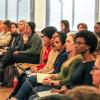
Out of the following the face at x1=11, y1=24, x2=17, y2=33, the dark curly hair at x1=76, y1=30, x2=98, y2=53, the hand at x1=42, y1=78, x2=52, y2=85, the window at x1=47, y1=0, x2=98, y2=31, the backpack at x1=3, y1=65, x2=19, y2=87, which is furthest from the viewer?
the window at x1=47, y1=0, x2=98, y2=31

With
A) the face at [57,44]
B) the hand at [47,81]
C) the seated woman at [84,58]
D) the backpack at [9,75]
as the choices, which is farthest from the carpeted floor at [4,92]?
the seated woman at [84,58]

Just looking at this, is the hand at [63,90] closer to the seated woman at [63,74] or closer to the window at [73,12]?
the seated woman at [63,74]

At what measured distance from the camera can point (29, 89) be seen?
4098 mm

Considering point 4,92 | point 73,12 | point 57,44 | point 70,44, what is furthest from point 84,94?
point 73,12

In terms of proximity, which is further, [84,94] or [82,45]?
[82,45]

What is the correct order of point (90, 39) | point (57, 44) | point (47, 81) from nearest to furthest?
point (90, 39) < point (47, 81) < point (57, 44)

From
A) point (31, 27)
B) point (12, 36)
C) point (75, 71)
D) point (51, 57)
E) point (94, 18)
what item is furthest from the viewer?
point (94, 18)

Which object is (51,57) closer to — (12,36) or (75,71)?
(75,71)

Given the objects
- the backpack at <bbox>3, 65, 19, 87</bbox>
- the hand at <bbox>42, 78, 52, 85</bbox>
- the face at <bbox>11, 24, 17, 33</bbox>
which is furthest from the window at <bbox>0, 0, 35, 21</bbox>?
the hand at <bbox>42, 78, 52, 85</bbox>

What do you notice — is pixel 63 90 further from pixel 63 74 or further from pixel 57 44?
pixel 57 44

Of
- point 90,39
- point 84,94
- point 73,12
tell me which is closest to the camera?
point 84,94

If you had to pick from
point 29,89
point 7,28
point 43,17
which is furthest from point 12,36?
point 29,89

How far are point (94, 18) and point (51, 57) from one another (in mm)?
4578

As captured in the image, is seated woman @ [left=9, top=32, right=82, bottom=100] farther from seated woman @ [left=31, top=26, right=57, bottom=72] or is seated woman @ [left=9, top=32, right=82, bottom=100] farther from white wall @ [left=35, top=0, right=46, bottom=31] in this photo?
white wall @ [left=35, top=0, right=46, bottom=31]
